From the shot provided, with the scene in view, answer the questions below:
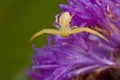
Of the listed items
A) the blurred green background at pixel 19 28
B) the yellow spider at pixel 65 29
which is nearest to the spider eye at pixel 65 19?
the yellow spider at pixel 65 29

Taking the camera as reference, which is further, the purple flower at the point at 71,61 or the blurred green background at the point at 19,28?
the blurred green background at the point at 19,28

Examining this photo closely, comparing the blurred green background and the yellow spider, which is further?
the blurred green background


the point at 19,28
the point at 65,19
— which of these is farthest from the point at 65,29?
the point at 19,28

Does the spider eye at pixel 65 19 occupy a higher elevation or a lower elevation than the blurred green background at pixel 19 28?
lower

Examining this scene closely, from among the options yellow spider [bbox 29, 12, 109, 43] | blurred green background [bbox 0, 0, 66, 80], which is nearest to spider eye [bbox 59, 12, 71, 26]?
yellow spider [bbox 29, 12, 109, 43]

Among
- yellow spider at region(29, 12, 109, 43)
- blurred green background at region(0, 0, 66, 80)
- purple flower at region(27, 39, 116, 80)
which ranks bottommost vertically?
purple flower at region(27, 39, 116, 80)

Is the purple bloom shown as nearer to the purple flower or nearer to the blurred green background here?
the purple flower

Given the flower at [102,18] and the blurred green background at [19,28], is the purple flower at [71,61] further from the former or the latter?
the blurred green background at [19,28]

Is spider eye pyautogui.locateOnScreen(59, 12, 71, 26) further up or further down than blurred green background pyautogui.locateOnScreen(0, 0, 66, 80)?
further down
